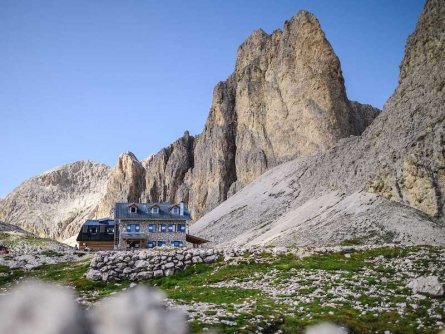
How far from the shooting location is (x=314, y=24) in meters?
167

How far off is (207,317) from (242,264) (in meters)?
17.4

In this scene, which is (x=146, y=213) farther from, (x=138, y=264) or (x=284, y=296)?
(x=284, y=296)

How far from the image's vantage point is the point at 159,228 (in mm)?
86312

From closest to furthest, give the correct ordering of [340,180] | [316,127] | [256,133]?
[340,180], [316,127], [256,133]

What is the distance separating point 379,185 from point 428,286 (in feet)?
188

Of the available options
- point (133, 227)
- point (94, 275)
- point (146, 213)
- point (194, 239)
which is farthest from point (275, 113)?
point (94, 275)

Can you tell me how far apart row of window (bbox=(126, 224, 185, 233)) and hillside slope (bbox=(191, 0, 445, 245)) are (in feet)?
46.2

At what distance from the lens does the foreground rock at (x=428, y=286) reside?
25.2m

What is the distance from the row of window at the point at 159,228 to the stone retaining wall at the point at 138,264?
155 feet

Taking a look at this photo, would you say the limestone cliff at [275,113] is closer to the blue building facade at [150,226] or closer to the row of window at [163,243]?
the blue building facade at [150,226]

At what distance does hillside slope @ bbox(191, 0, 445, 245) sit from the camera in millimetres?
67062

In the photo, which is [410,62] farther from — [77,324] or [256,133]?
[77,324]

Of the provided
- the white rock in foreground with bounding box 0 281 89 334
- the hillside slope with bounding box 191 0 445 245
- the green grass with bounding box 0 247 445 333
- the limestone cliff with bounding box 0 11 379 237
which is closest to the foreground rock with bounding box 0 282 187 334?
the white rock in foreground with bounding box 0 281 89 334

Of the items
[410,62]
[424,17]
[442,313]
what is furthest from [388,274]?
[424,17]
